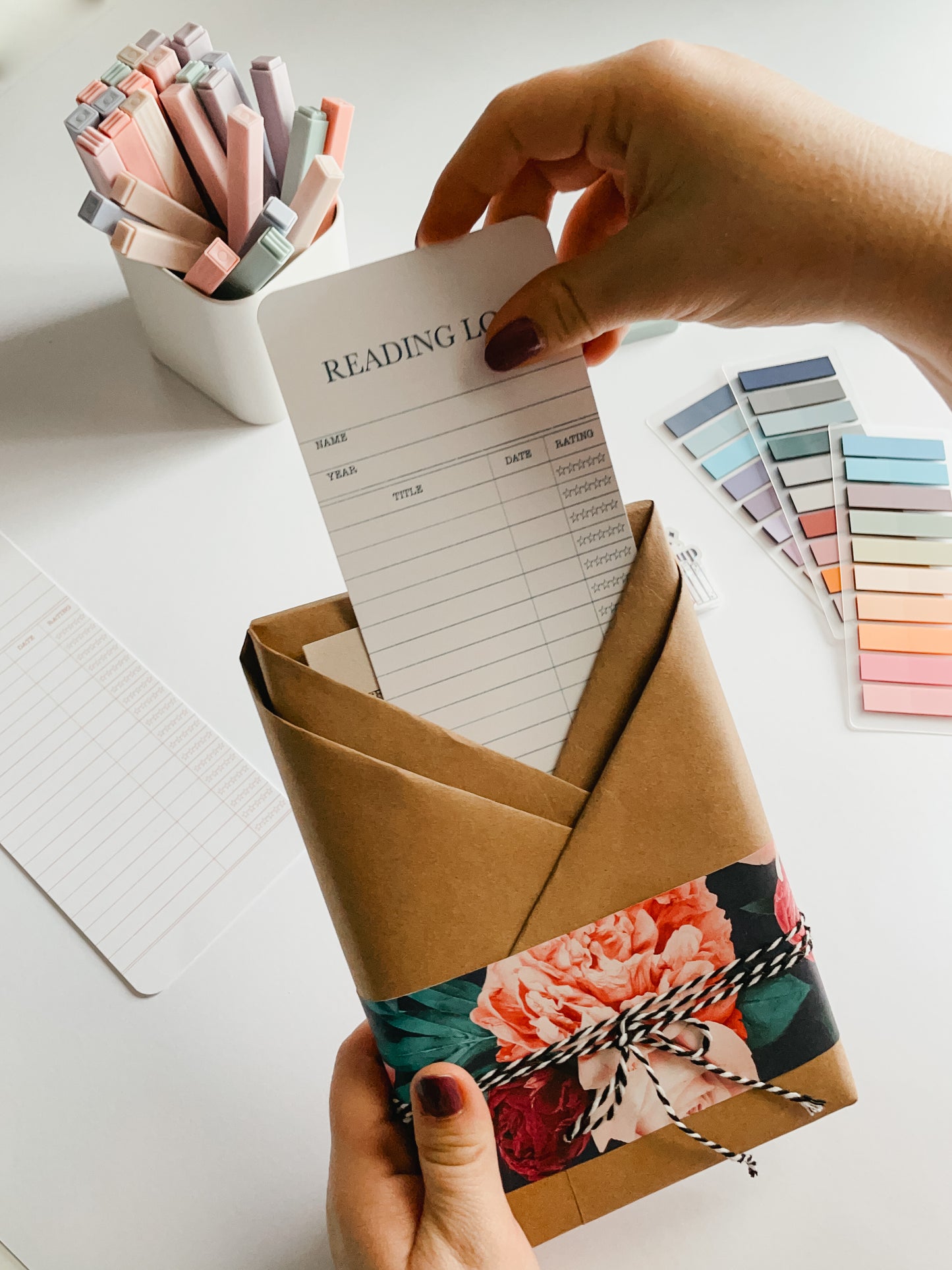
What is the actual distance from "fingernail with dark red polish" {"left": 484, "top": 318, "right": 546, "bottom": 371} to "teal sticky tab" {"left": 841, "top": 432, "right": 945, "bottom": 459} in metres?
0.39

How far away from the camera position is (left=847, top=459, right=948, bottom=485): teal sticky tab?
72cm

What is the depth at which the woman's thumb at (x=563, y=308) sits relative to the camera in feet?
1.41

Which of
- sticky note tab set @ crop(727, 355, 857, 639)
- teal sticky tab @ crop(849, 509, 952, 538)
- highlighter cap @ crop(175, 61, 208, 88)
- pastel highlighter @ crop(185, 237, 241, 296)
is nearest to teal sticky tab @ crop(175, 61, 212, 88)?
highlighter cap @ crop(175, 61, 208, 88)

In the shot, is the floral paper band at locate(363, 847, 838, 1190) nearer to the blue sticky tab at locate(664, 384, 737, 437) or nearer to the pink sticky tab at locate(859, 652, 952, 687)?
the pink sticky tab at locate(859, 652, 952, 687)

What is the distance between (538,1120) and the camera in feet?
1.49

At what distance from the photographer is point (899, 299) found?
0.51 m

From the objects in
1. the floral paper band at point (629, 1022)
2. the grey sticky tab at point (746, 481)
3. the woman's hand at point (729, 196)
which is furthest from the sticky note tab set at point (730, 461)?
the floral paper band at point (629, 1022)

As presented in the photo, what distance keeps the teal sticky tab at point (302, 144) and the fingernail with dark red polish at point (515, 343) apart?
0.27 metres

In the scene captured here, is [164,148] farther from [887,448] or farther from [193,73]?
[887,448]

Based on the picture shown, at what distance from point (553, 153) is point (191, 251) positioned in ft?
0.81

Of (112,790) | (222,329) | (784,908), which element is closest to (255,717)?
(112,790)

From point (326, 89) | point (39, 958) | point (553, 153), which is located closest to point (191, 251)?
point (553, 153)

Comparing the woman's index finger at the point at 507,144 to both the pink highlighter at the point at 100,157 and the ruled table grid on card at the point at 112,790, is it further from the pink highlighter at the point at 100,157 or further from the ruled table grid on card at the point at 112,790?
the ruled table grid on card at the point at 112,790

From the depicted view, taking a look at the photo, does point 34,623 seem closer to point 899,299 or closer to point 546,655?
point 546,655
